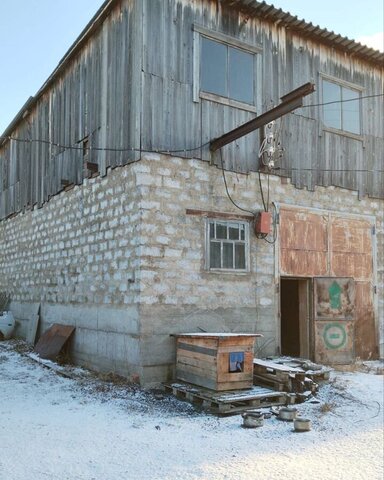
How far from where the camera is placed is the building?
9320 mm

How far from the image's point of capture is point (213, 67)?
1027 centimetres

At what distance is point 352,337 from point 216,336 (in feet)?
15.1

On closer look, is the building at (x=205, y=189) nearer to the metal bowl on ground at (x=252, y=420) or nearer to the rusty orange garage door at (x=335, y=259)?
the rusty orange garage door at (x=335, y=259)

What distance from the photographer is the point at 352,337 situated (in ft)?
36.9

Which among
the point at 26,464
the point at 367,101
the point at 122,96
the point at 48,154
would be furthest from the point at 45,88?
the point at 26,464

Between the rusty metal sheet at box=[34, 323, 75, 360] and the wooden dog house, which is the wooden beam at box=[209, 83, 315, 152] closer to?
the wooden dog house

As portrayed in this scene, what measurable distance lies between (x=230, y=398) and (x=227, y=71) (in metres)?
6.33

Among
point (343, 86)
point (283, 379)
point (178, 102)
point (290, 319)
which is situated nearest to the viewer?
point (283, 379)

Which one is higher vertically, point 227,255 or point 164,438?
point 227,255

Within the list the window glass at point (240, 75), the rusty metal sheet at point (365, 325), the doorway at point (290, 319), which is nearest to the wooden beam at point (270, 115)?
the window glass at point (240, 75)

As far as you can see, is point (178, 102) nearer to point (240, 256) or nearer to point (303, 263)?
point (240, 256)

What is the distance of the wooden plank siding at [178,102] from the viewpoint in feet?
31.2

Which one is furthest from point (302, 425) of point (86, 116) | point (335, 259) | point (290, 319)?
point (86, 116)

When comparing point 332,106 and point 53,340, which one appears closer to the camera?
point 53,340
